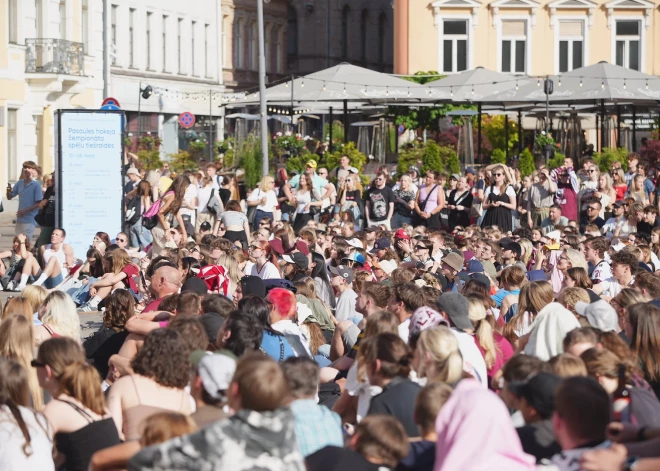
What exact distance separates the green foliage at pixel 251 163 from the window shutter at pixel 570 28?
26.1m

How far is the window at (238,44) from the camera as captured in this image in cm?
7144

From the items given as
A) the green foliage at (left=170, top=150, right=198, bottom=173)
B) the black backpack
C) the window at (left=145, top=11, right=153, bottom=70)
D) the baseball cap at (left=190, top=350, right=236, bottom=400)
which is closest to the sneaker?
the black backpack

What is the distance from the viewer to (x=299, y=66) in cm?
8106

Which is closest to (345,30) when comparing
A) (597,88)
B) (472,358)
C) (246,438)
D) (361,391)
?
(597,88)

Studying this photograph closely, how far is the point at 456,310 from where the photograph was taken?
9.23 metres

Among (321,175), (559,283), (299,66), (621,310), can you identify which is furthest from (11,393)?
(299,66)

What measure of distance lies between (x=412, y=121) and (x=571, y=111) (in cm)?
A: 601

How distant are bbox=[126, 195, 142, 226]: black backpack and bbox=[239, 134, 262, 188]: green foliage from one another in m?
8.10

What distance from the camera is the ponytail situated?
24.4ft

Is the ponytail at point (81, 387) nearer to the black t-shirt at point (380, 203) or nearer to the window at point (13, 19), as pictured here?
the black t-shirt at point (380, 203)

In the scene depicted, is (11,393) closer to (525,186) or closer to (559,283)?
(559,283)

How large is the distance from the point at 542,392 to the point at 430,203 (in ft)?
53.2

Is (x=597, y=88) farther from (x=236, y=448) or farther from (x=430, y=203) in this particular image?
(x=236, y=448)

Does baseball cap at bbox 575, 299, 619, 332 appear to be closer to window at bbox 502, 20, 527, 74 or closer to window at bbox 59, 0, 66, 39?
window at bbox 59, 0, 66, 39
